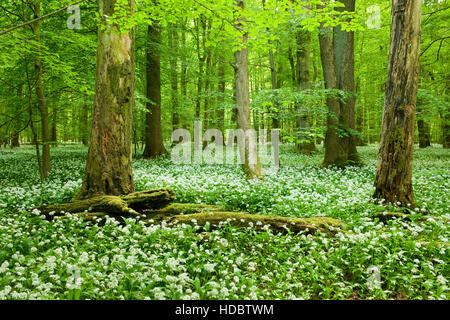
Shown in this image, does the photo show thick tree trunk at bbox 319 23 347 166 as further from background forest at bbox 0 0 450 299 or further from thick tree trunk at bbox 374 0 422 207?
thick tree trunk at bbox 374 0 422 207

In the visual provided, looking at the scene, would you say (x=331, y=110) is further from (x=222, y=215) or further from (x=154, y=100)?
(x=154, y=100)

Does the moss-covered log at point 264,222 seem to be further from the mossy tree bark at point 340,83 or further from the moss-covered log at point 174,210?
the mossy tree bark at point 340,83

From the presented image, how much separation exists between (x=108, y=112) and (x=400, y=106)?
6.39 metres

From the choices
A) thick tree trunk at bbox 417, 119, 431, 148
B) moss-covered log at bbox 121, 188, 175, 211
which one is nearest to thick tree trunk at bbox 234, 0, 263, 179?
moss-covered log at bbox 121, 188, 175, 211

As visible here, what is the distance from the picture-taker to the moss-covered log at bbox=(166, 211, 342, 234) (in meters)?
4.55

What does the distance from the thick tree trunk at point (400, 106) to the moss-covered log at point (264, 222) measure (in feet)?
6.42

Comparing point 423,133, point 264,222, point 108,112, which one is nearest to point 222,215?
point 264,222

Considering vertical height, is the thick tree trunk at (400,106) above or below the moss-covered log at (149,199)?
above

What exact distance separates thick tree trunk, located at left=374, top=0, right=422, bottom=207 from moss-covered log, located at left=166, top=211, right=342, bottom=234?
1.96 metres

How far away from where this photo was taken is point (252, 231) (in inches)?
175

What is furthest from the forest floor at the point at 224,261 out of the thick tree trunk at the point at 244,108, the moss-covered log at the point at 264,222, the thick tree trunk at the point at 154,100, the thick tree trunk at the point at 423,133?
the thick tree trunk at the point at 423,133

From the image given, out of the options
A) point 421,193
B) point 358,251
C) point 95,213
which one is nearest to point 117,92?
point 95,213

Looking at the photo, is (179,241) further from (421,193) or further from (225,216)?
(421,193)

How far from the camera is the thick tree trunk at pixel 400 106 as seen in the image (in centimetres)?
536
